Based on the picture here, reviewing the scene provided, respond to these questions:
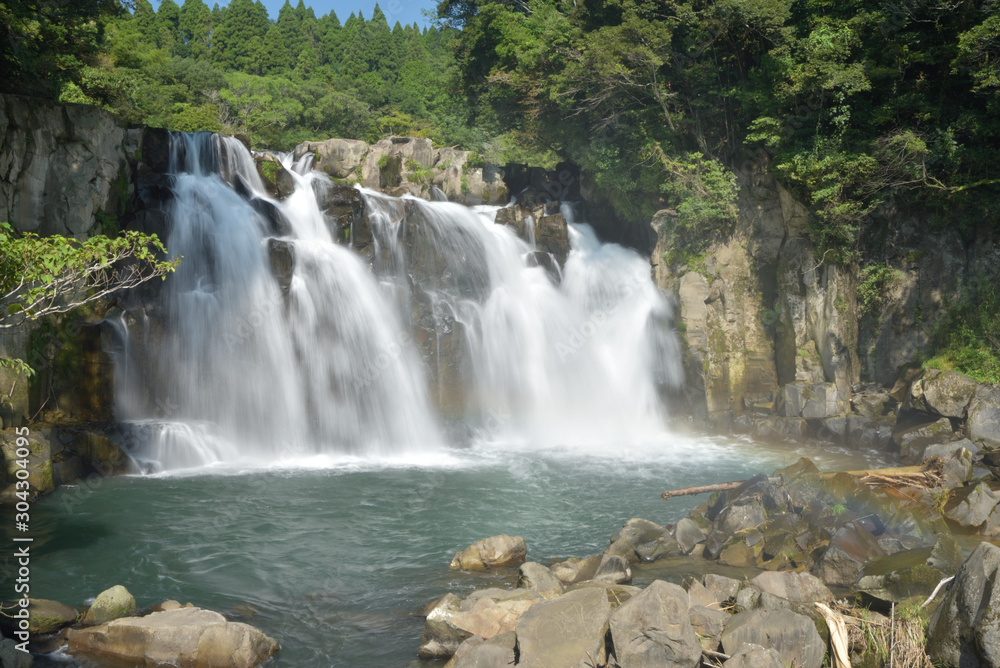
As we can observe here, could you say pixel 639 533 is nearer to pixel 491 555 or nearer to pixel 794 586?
pixel 491 555

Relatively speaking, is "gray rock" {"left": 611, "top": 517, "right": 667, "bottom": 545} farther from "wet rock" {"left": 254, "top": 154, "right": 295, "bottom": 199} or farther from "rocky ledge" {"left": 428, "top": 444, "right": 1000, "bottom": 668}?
"wet rock" {"left": 254, "top": 154, "right": 295, "bottom": 199}

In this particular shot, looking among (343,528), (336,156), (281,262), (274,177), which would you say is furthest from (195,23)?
(343,528)

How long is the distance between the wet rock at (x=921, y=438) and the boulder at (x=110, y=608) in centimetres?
1472

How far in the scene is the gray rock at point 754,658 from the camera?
5.67m

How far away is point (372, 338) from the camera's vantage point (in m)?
18.7

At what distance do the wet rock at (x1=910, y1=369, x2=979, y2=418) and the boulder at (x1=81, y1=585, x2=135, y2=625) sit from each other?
16.2 metres

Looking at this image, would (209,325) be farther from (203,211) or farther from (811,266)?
(811,266)

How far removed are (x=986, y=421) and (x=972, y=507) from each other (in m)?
4.54

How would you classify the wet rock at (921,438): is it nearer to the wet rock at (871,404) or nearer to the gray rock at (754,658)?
the wet rock at (871,404)

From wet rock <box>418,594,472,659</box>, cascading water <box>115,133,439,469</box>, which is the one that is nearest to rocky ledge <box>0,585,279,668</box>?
wet rock <box>418,594,472,659</box>

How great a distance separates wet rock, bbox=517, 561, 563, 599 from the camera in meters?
8.16

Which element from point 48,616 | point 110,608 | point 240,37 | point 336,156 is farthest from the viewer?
point 240,37

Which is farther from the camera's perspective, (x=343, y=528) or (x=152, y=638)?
(x=343, y=528)

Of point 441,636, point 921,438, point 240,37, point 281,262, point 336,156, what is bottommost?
point 441,636
